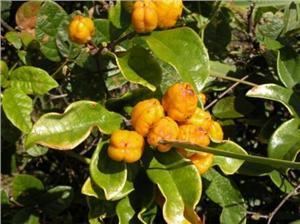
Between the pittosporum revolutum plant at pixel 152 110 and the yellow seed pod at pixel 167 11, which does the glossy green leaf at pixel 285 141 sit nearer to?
the pittosporum revolutum plant at pixel 152 110

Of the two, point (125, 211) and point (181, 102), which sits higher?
point (181, 102)

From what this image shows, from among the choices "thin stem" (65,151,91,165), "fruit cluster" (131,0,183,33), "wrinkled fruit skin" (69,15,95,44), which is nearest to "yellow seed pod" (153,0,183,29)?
"fruit cluster" (131,0,183,33)

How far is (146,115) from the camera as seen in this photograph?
48.5 inches

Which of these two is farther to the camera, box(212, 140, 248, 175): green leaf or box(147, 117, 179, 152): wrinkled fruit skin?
box(212, 140, 248, 175): green leaf

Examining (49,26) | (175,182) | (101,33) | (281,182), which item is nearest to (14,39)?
(49,26)

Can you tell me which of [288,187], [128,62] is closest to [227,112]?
[288,187]

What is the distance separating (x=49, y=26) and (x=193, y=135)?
526 mm

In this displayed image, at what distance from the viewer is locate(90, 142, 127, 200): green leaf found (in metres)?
1.30

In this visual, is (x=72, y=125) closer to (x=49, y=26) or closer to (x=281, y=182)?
(x=49, y=26)

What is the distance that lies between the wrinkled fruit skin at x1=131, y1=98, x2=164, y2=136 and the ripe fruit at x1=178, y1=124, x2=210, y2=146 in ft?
0.16

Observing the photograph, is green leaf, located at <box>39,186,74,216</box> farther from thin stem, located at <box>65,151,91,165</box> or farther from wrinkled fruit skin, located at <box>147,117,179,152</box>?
wrinkled fruit skin, located at <box>147,117,179,152</box>

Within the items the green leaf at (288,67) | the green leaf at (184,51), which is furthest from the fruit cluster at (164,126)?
the green leaf at (288,67)

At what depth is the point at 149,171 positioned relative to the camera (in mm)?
→ 1336

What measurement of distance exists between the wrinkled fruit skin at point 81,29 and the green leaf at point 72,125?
13cm
